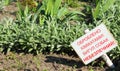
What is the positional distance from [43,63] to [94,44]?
2.44 ft

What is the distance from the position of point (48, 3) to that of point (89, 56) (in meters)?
1.31

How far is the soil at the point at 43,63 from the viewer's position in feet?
13.7

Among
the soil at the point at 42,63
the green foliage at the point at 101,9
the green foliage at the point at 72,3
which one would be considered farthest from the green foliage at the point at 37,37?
the green foliage at the point at 72,3

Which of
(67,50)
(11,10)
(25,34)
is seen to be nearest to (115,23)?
(67,50)

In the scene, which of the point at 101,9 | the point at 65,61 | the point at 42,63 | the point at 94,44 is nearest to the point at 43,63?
the point at 42,63

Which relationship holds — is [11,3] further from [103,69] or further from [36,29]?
[103,69]

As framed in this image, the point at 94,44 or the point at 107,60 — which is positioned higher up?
the point at 94,44

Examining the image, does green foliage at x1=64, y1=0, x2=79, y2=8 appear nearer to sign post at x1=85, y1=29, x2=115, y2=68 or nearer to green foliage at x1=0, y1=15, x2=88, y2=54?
green foliage at x1=0, y1=15, x2=88, y2=54

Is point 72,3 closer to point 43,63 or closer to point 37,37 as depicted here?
point 37,37

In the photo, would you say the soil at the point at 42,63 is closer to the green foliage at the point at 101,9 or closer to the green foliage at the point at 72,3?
the green foliage at the point at 101,9

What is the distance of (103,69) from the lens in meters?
4.15

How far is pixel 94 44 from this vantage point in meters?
3.94

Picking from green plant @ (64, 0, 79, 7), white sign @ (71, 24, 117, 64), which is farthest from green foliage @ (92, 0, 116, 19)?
white sign @ (71, 24, 117, 64)

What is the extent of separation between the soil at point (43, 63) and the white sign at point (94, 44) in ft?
0.83
